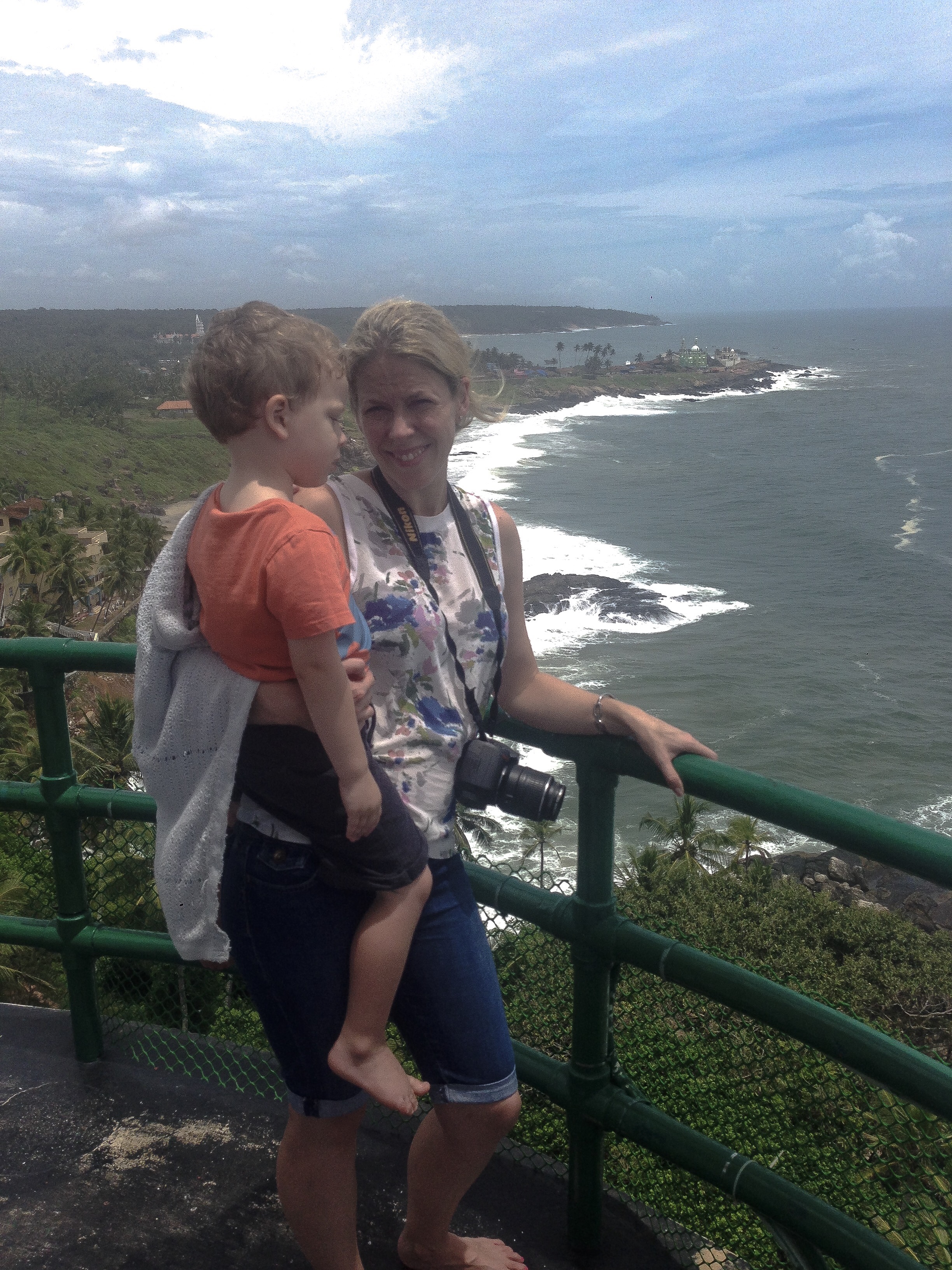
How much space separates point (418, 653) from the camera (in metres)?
1.82

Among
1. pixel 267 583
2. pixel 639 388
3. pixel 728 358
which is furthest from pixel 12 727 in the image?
pixel 728 358

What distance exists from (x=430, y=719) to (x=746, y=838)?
26579mm

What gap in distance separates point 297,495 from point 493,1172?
1.49 meters

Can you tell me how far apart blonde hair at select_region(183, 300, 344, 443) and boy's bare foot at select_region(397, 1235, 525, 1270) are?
4.86ft

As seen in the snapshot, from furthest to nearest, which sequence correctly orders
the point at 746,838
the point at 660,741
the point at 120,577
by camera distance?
the point at 120,577 < the point at 746,838 < the point at 660,741

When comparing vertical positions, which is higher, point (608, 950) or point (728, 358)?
point (728, 358)

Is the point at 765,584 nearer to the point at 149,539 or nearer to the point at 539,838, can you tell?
the point at 149,539

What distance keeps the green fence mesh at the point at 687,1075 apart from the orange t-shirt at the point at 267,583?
970mm

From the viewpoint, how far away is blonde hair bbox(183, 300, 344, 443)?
5.62 ft

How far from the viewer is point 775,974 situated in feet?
7.52

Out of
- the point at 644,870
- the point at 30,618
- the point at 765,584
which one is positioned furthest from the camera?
the point at 765,584

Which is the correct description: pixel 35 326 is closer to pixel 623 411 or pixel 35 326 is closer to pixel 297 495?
pixel 623 411

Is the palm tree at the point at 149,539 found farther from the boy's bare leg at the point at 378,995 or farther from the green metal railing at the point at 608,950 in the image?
the boy's bare leg at the point at 378,995

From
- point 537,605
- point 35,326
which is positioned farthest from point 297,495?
point 35,326
